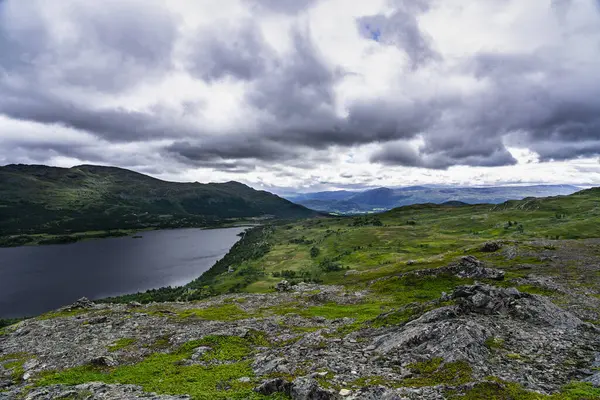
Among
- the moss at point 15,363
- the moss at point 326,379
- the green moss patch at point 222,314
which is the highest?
the moss at point 326,379

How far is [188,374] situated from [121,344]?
17827 mm

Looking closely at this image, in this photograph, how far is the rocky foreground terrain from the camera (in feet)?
65.0

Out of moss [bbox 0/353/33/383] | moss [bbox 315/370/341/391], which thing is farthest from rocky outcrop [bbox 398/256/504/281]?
moss [bbox 0/353/33/383]

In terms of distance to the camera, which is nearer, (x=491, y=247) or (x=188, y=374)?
(x=188, y=374)

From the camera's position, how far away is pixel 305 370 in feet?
78.5

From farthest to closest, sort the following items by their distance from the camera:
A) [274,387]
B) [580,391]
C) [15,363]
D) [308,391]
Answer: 1. [15,363]
2. [274,387]
3. [308,391]
4. [580,391]

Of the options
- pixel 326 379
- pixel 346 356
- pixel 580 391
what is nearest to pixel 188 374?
pixel 326 379

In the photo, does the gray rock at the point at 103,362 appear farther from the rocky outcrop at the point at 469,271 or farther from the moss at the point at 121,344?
the rocky outcrop at the point at 469,271

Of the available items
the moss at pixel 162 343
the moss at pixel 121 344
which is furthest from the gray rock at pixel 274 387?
the moss at pixel 121 344

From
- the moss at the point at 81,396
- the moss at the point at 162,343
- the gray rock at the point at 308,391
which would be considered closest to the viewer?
the gray rock at the point at 308,391

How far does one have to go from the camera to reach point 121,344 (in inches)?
1545

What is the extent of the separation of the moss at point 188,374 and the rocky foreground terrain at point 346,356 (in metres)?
0.12

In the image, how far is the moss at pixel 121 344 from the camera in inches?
1492

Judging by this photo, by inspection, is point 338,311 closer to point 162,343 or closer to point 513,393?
point 162,343
